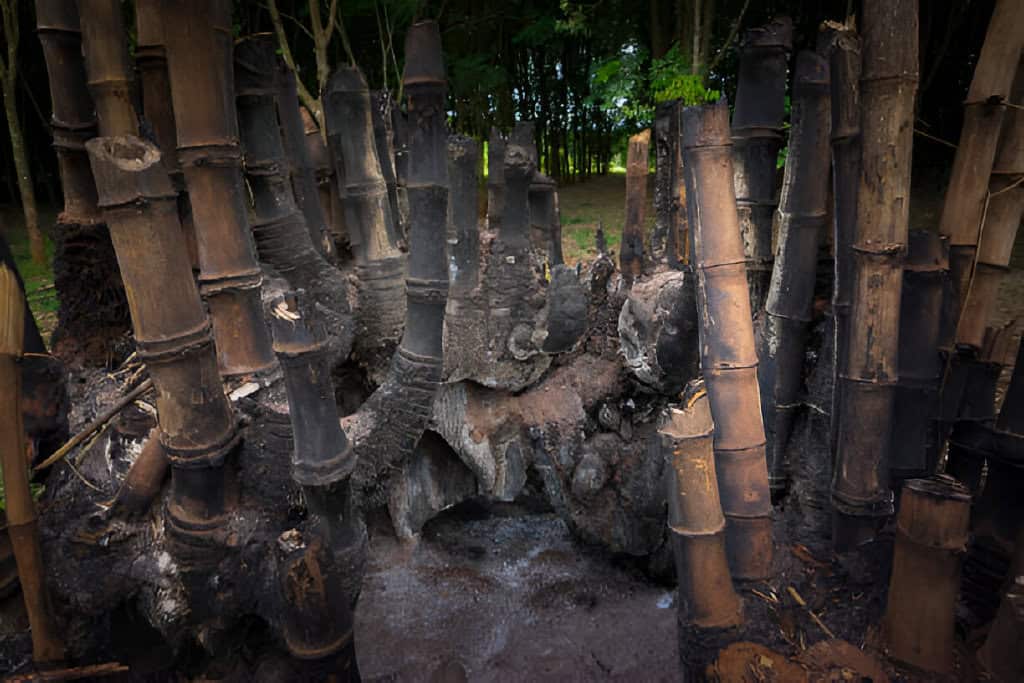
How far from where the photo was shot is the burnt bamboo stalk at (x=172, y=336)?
1.25 meters

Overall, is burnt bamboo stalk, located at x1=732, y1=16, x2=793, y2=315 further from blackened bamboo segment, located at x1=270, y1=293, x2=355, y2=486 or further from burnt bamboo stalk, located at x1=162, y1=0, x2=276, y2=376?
burnt bamboo stalk, located at x1=162, y1=0, x2=276, y2=376

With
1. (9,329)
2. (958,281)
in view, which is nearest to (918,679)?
(958,281)

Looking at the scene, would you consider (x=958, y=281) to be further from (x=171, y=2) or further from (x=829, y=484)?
(x=171, y=2)

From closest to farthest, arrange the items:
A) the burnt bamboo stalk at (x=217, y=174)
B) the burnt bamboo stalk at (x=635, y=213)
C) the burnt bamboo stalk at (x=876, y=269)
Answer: the burnt bamboo stalk at (x=876, y=269)
the burnt bamboo stalk at (x=217, y=174)
the burnt bamboo stalk at (x=635, y=213)

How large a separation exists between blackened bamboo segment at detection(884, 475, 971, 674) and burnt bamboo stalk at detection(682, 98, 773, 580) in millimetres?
287

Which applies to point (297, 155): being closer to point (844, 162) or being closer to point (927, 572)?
point (844, 162)

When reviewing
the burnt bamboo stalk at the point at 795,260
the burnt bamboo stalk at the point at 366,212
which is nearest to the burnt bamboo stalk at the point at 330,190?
the burnt bamboo stalk at the point at 366,212

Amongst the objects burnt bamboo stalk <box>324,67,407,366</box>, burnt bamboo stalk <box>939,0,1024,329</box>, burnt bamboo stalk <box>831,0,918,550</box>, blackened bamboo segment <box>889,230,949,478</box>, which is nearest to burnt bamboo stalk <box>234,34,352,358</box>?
burnt bamboo stalk <box>324,67,407,366</box>

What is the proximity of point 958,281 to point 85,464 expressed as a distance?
7.54ft

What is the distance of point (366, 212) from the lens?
234cm

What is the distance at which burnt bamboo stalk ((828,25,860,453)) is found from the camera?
132 centimetres

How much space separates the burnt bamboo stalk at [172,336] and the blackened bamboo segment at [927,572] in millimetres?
1427

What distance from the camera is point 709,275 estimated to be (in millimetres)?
1387

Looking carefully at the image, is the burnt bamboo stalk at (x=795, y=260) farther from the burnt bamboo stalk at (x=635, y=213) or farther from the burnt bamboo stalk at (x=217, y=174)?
the burnt bamboo stalk at (x=217, y=174)
